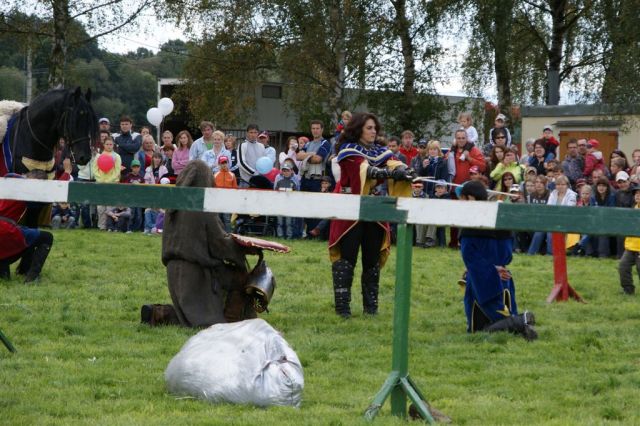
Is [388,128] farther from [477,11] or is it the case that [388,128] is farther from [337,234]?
[337,234]

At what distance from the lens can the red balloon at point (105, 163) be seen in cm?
1888

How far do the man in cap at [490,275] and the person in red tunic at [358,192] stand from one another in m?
1.06

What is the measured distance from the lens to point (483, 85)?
3309 centimetres

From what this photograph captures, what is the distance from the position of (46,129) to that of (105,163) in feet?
22.9

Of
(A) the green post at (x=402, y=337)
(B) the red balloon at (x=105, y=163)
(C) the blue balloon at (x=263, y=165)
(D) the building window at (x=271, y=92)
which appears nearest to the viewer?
(A) the green post at (x=402, y=337)

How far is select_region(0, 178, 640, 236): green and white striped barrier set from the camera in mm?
5402

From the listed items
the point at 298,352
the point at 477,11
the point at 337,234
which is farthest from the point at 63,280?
the point at 477,11

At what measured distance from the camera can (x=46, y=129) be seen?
471 inches

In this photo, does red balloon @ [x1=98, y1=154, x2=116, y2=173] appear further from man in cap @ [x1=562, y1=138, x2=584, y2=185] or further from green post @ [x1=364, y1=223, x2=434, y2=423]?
green post @ [x1=364, y1=223, x2=434, y2=423]

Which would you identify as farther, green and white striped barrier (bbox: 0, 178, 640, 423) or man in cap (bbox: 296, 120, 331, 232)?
man in cap (bbox: 296, 120, 331, 232)

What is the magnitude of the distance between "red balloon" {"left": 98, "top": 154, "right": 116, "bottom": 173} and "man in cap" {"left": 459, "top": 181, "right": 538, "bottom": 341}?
11061mm

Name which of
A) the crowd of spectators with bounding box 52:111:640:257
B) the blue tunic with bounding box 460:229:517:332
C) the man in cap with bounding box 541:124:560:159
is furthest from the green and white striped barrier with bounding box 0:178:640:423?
the man in cap with bounding box 541:124:560:159

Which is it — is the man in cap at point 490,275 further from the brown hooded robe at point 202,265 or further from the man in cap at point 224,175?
the man in cap at point 224,175

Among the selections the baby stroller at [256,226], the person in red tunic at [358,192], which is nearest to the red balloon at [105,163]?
the baby stroller at [256,226]
